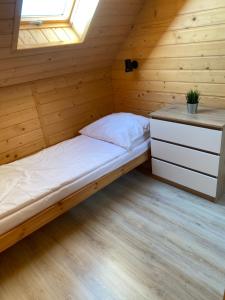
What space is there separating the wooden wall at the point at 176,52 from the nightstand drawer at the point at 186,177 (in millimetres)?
668

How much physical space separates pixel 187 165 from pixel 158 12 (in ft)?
4.85

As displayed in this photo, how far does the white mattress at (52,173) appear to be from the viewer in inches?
65.9

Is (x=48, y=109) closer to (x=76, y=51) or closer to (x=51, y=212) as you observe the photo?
(x=76, y=51)

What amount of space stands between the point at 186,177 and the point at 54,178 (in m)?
1.21

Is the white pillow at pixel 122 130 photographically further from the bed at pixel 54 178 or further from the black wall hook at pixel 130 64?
the black wall hook at pixel 130 64

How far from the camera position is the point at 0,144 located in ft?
7.50

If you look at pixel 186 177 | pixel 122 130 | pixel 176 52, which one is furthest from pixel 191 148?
pixel 176 52

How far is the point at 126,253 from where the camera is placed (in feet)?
5.72

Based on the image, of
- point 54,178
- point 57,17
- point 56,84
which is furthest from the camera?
point 56,84

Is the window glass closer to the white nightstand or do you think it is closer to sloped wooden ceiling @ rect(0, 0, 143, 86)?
sloped wooden ceiling @ rect(0, 0, 143, 86)

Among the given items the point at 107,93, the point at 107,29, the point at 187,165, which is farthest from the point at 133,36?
the point at 187,165

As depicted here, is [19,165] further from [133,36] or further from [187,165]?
[133,36]

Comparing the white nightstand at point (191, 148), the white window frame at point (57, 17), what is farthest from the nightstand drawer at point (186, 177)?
the white window frame at point (57, 17)

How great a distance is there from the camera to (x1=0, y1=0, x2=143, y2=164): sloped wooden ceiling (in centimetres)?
212
